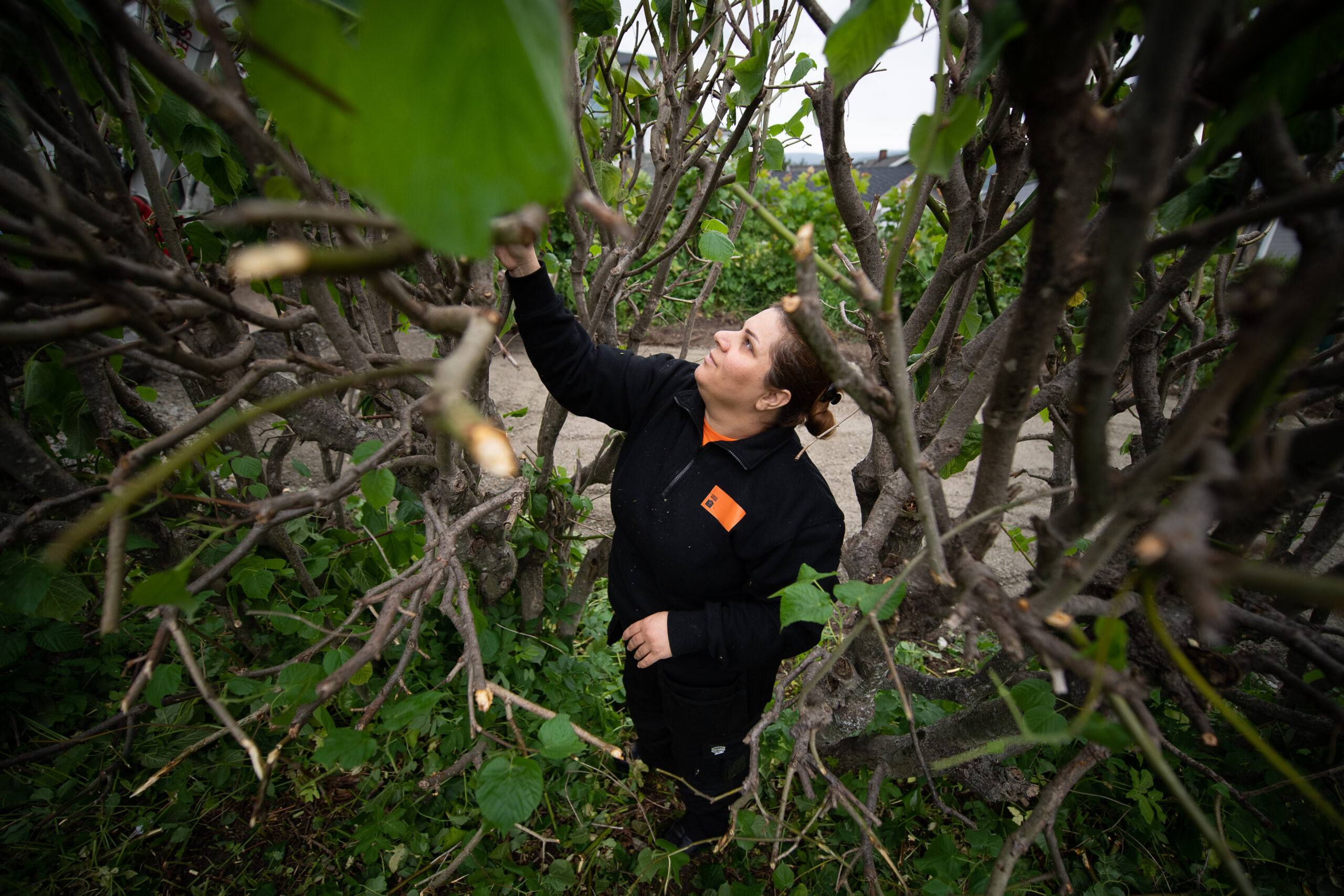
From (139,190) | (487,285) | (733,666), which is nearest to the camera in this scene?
(487,285)

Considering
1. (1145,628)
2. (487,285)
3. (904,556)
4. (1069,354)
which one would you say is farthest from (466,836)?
(1069,354)

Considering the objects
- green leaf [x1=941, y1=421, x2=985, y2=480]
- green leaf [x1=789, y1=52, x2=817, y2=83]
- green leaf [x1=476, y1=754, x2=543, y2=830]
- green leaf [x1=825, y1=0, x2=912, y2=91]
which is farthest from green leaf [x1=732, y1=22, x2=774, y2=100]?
green leaf [x1=476, y1=754, x2=543, y2=830]

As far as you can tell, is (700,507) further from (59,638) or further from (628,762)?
(59,638)

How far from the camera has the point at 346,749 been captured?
3.28ft

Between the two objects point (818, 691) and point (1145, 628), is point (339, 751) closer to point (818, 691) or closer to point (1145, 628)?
point (818, 691)

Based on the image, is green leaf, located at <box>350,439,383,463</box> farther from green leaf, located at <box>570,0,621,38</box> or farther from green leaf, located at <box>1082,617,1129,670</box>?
green leaf, located at <box>1082,617,1129,670</box>

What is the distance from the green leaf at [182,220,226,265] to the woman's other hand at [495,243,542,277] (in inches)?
23.8

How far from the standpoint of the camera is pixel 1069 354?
206 centimetres

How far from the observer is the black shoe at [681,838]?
196 cm

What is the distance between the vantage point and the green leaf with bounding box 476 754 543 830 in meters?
0.93

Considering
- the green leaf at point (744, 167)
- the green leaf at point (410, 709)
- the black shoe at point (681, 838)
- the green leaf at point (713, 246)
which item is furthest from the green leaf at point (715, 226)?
the black shoe at point (681, 838)

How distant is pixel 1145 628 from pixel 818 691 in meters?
0.73

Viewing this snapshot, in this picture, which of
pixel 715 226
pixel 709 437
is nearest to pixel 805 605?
pixel 709 437

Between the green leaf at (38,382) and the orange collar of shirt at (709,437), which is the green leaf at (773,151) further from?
the green leaf at (38,382)
